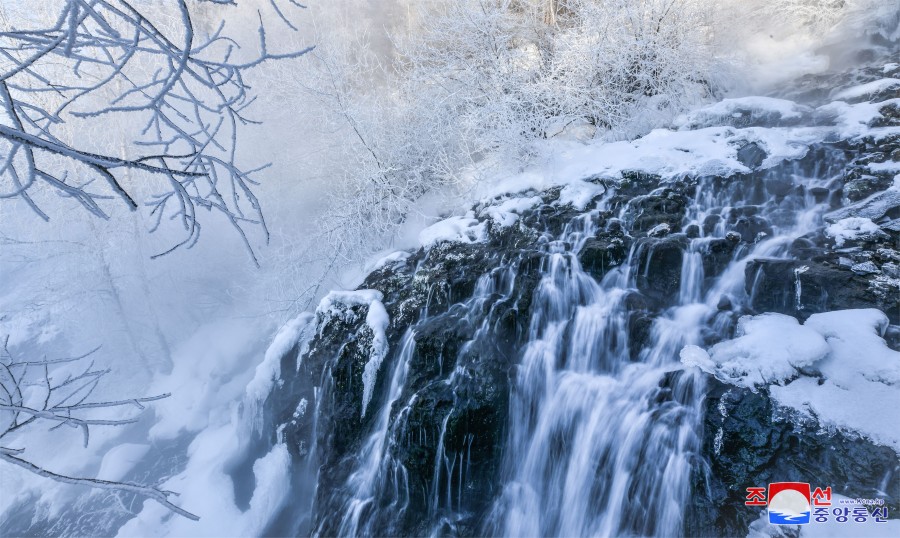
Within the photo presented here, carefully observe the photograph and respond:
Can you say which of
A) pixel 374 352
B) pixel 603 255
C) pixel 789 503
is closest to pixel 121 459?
pixel 374 352

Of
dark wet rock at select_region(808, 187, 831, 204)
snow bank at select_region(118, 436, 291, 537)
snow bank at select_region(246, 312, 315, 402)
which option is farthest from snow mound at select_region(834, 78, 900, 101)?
snow bank at select_region(118, 436, 291, 537)

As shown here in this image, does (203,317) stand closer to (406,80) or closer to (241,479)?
(241,479)

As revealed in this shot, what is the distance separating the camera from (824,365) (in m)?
3.83

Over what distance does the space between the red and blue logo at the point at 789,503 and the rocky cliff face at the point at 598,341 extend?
8cm

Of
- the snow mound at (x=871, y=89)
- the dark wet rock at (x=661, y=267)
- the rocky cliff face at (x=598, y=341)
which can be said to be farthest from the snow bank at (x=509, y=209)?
the snow mound at (x=871, y=89)

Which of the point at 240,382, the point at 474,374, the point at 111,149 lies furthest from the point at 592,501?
the point at 111,149

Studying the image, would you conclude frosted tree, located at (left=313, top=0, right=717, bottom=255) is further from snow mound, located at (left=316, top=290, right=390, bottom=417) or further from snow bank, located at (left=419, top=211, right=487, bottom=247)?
snow mound, located at (left=316, top=290, right=390, bottom=417)

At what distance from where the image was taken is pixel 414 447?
5324 millimetres

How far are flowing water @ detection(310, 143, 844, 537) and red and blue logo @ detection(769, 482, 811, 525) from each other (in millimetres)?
555

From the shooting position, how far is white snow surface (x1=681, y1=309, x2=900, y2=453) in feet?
11.4

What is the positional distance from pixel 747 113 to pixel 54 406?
9.99 metres

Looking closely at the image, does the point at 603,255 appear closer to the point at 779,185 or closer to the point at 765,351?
the point at 765,351

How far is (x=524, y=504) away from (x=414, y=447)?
1.36 m

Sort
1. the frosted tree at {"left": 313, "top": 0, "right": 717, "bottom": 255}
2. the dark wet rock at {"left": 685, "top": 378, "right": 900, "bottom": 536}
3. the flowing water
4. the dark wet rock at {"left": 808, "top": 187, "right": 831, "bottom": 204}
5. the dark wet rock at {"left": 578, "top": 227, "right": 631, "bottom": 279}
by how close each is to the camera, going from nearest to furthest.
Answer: the dark wet rock at {"left": 685, "top": 378, "right": 900, "bottom": 536}
the flowing water
the dark wet rock at {"left": 808, "top": 187, "right": 831, "bottom": 204}
the dark wet rock at {"left": 578, "top": 227, "right": 631, "bottom": 279}
the frosted tree at {"left": 313, "top": 0, "right": 717, "bottom": 255}
